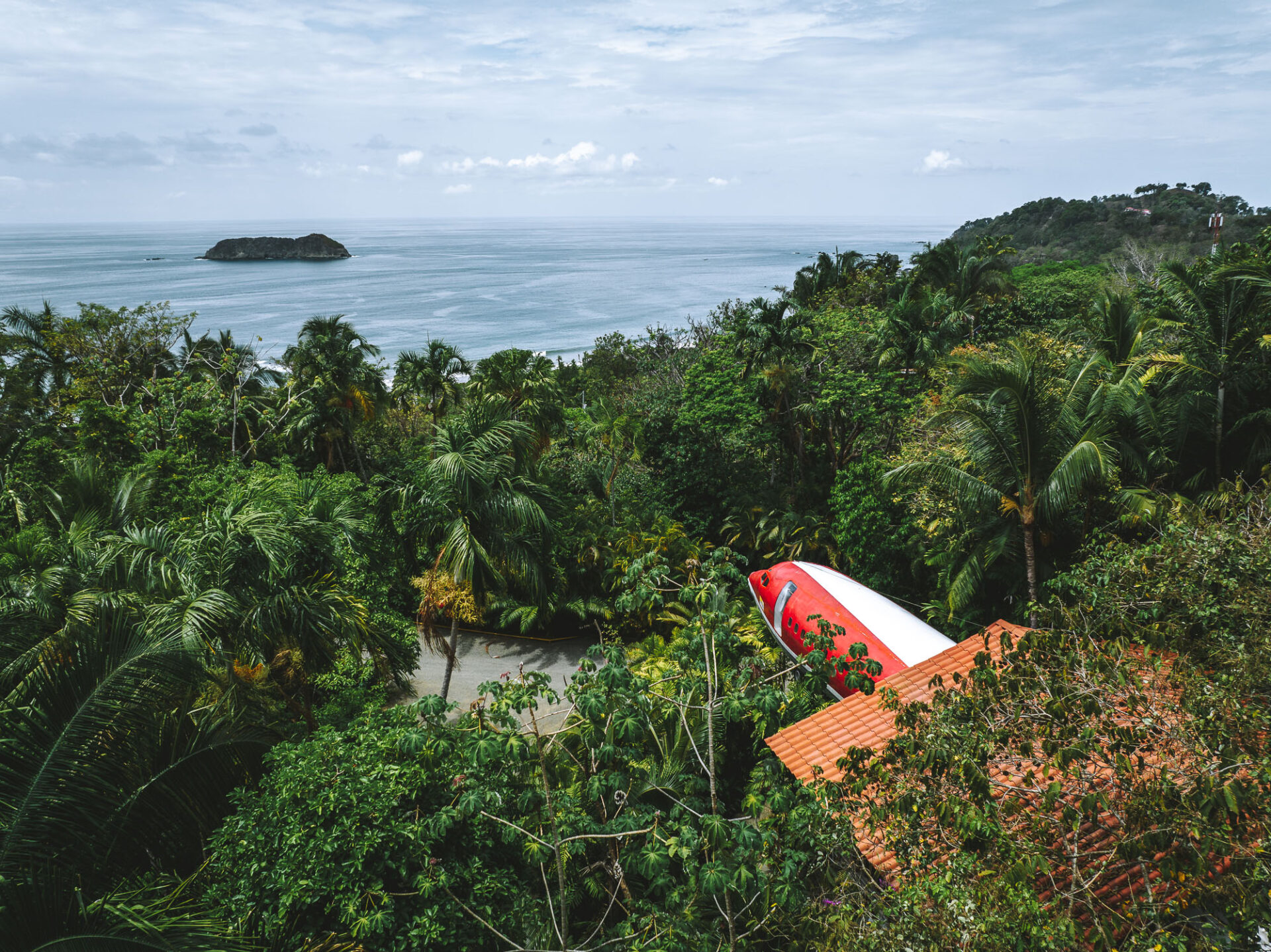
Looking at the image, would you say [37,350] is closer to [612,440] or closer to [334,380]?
[334,380]

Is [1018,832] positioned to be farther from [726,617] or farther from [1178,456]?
[1178,456]

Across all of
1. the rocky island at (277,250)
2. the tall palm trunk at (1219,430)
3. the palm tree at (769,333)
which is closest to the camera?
the tall palm trunk at (1219,430)

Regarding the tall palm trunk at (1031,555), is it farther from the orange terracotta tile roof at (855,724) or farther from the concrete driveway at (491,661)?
the concrete driveway at (491,661)

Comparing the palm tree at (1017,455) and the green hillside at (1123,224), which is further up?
the green hillside at (1123,224)

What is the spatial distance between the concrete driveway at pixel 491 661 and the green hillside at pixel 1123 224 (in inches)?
2258

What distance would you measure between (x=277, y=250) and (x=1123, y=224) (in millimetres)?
152835

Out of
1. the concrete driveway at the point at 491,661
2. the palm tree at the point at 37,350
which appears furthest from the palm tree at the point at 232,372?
the concrete driveway at the point at 491,661

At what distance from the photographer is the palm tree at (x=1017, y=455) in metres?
12.6

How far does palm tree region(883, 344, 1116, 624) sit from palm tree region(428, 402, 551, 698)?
7.20 metres

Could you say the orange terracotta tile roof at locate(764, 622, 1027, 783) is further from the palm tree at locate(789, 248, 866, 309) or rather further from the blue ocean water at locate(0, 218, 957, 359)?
the blue ocean water at locate(0, 218, 957, 359)

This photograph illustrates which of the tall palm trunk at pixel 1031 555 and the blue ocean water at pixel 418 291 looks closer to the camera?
the tall palm trunk at pixel 1031 555

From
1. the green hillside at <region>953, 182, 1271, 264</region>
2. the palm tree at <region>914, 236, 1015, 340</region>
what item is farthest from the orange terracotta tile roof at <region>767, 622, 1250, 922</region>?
the green hillside at <region>953, 182, 1271, 264</region>

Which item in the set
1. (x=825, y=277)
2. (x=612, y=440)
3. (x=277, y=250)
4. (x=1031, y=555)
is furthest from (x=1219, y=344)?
(x=277, y=250)

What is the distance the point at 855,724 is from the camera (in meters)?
10.5
